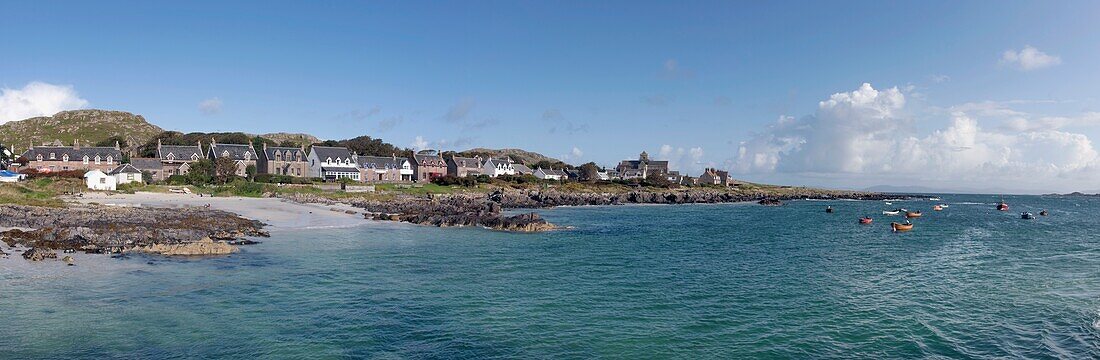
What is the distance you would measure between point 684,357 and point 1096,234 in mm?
63634

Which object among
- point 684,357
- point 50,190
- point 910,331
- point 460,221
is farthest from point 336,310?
point 50,190

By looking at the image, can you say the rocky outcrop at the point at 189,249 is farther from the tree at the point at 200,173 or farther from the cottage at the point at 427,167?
the cottage at the point at 427,167

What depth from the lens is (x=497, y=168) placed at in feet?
490

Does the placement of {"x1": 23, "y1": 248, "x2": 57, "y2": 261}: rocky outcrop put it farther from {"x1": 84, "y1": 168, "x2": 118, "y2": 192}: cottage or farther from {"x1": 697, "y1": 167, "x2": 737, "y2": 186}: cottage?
{"x1": 697, "y1": 167, "x2": 737, "y2": 186}: cottage

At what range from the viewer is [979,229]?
63.4 metres

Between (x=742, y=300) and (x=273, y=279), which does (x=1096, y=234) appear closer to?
(x=742, y=300)

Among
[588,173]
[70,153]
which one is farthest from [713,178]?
[70,153]

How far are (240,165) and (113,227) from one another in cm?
8037

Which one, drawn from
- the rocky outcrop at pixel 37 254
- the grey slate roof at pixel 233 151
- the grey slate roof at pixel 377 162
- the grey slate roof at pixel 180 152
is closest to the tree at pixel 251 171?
the grey slate roof at pixel 233 151

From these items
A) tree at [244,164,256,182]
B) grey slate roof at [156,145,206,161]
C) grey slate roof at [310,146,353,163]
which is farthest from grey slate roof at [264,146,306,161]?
grey slate roof at [156,145,206,161]

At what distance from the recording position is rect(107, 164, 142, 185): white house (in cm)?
8294

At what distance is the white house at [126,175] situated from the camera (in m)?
82.9

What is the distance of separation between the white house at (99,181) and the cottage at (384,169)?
4458 centimetres

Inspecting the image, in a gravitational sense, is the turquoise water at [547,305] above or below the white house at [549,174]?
below
